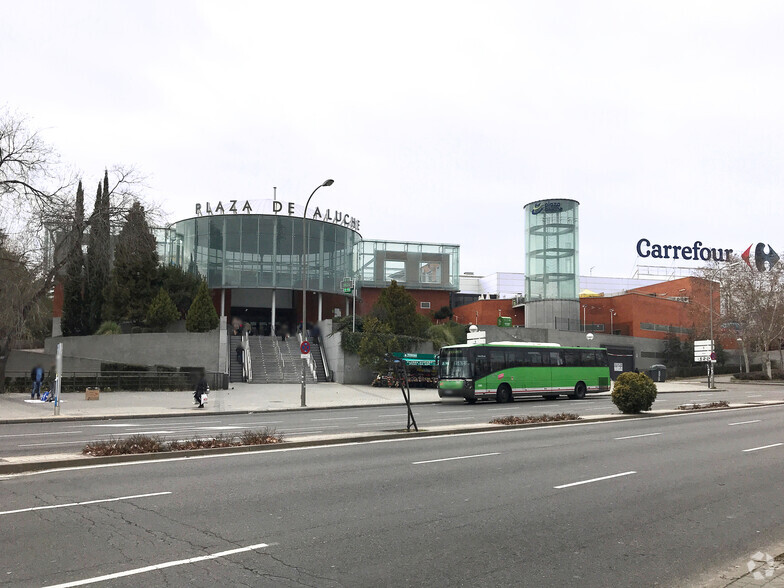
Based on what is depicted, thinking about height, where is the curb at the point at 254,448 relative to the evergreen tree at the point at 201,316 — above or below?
below

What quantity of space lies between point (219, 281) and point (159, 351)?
45.3 ft

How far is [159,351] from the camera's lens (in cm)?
4416

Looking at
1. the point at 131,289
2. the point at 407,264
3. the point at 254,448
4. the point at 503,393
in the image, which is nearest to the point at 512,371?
the point at 503,393

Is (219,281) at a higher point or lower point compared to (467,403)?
higher

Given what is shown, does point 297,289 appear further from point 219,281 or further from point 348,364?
point 348,364

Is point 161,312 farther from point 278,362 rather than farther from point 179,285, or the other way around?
point 278,362

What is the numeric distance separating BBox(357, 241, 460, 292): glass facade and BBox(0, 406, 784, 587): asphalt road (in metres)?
57.5

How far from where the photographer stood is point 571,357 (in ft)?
125

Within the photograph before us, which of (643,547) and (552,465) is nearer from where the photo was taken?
(643,547)

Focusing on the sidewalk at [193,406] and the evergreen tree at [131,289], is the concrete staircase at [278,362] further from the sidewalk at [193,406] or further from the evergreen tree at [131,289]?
the evergreen tree at [131,289]

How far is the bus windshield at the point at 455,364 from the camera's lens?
111 ft

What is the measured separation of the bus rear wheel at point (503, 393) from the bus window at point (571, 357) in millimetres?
4548

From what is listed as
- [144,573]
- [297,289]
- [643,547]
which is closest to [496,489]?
[643,547]

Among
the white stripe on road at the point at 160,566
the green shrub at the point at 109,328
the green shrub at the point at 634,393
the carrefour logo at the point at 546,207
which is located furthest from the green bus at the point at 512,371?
the carrefour logo at the point at 546,207
